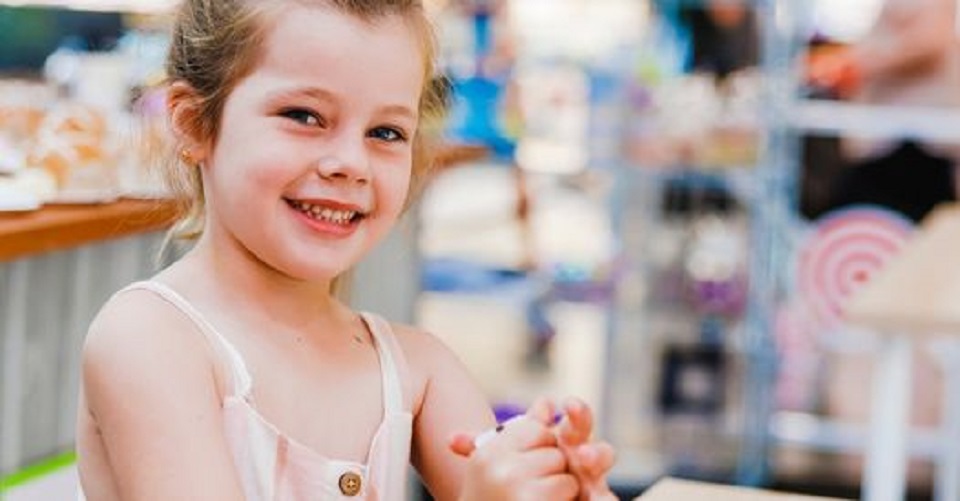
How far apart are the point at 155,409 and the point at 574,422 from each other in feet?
0.96

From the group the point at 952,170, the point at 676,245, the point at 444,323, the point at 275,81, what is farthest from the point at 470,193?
the point at 275,81

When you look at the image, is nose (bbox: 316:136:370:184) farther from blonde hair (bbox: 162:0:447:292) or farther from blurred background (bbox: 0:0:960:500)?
blurred background (bbox: 0:0:960:500)

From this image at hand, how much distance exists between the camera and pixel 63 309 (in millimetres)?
2488

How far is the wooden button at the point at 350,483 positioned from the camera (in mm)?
1336

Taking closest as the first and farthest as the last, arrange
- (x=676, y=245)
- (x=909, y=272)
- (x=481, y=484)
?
(x=481, y=484), (x=909, y=272), (x=676, y=245)

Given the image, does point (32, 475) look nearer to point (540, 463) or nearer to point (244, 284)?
point (244, 284)

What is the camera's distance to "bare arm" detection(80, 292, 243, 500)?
1.21 metres

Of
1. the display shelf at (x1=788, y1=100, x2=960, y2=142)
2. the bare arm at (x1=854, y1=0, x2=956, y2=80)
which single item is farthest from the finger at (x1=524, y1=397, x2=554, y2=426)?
the bare arm at (x1=854, y1=0, x2=956, y2=80)

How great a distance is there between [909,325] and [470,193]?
18.3 ft

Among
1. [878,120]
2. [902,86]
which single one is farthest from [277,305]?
[902,86]

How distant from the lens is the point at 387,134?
4.40ft

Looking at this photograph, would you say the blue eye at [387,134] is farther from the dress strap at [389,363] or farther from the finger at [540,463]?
the finger at [540,463]

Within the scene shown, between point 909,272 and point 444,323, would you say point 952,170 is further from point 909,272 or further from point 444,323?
point 444,323

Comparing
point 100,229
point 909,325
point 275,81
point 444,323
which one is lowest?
point 444,323
